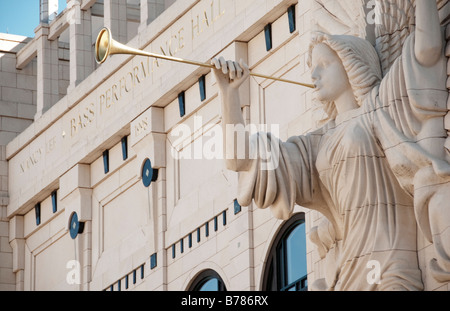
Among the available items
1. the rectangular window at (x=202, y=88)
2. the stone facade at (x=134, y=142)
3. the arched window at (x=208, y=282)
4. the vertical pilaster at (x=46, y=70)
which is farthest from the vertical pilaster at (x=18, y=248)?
the rectangular window at (x=202, y=88)

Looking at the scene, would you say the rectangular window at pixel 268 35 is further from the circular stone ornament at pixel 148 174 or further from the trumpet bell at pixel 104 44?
the trumpet bell at pixel 104 44

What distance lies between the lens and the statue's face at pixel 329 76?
19.8 meters

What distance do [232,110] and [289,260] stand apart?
14.1 m

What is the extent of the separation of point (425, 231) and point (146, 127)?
20.4 metres

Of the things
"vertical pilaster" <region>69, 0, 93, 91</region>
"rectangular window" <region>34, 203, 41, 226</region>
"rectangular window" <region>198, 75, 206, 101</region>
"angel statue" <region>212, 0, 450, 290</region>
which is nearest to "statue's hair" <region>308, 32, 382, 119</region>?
"angel statue" <region>212, 0, 450, 290</region>

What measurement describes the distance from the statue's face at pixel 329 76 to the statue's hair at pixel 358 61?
84 mm

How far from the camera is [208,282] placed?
3597 cm

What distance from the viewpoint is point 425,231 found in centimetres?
1858

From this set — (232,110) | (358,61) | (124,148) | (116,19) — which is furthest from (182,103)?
(232,110)

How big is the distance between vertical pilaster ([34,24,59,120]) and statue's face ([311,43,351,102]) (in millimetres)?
25781

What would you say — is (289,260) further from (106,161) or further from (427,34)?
(427,34)

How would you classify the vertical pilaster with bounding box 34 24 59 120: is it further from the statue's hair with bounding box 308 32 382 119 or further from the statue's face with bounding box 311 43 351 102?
the statue's hair with bounding box 308 32 382 119
